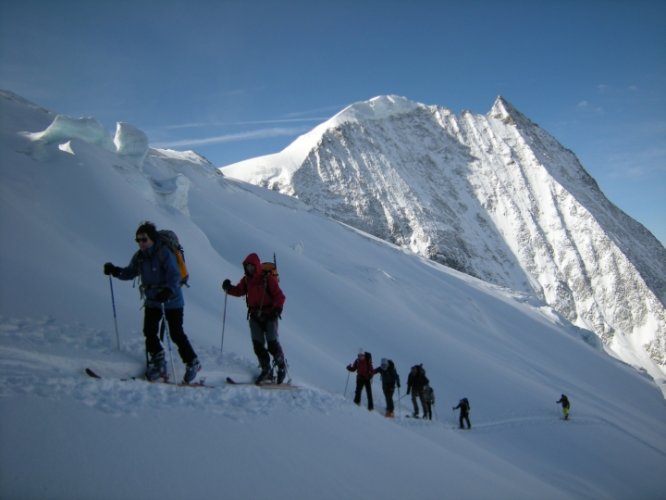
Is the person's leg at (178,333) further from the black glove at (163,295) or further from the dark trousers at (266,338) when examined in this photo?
the dark trousers at (266,338)

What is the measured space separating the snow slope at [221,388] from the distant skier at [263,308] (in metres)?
0.38

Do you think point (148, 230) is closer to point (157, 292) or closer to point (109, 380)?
point (157, 292)

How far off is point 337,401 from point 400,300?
19814 millimetres

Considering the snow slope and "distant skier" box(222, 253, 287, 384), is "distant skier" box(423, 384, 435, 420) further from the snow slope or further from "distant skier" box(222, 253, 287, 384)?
"distant skier" box(222, 253, 287, 384)

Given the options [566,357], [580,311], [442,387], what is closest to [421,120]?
[580,311]

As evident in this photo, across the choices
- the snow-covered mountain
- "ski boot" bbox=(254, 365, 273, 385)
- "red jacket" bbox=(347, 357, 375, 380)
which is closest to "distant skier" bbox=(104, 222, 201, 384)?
"ski boot" bbox=(254, 365, 273, 385)

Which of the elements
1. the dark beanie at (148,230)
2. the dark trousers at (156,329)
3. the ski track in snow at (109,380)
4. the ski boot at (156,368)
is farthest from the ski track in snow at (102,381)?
the dark beanie at (148,230)

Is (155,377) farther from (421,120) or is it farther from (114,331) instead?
(421,120)

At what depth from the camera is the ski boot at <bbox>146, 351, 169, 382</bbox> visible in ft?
15.9

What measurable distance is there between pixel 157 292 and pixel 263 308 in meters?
1.53

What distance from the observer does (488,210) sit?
4289 inches

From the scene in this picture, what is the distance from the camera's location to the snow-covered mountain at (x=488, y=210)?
95188 mm

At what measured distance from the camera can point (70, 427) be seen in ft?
9.99

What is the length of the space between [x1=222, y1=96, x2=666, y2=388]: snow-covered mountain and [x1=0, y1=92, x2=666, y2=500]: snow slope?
234 ft
